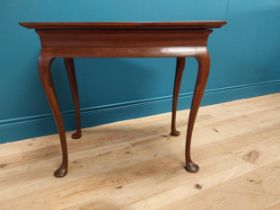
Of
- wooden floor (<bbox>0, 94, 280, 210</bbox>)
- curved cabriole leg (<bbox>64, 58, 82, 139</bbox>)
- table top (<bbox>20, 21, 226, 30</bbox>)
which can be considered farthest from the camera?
curved cabriole leg (<bbox>64, 58, 82, 139</bbox>)

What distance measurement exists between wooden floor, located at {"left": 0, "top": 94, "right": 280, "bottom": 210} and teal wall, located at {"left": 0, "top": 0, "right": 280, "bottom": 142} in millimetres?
123

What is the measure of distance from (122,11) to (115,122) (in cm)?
66

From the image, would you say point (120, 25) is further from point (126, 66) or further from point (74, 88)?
point (126, 66)

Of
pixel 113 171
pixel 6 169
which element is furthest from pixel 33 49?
pixel 113 171

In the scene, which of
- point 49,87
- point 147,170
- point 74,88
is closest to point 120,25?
point 49,87

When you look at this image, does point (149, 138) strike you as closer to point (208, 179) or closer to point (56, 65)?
point (208, 179)

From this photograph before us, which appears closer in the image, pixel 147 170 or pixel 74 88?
pixel 147 170

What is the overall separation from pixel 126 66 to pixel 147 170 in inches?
25.1

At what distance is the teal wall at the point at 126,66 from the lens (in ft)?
3.62

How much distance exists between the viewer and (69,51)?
2.50 feet

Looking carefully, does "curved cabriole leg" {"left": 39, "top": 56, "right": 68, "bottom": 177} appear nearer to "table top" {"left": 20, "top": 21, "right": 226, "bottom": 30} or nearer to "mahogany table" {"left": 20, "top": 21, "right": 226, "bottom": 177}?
"mahogany table" {"left": 20, "top": 21, "right": 226, "bottom": 177}

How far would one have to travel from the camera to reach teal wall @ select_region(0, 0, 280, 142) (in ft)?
3.62

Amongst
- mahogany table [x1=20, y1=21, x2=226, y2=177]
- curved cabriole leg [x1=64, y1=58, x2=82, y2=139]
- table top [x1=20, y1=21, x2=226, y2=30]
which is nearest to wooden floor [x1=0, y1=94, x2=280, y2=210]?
curved cabriole leg [x1=64, y1=58, x2=82, y2=139]

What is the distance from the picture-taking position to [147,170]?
3.35 ft
